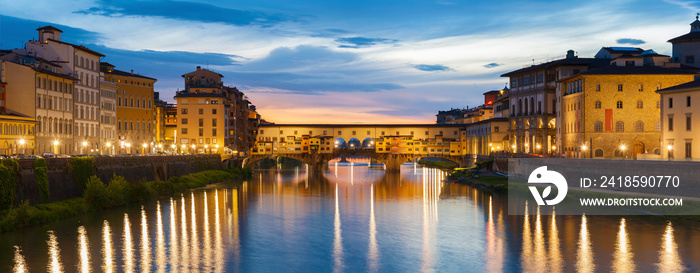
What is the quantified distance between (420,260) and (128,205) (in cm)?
3056

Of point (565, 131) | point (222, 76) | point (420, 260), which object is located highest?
point (222, 76)

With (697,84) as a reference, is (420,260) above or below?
below

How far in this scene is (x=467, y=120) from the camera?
549ft

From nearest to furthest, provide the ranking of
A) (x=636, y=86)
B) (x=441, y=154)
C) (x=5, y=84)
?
(x=5, y=84), (x=636, y=86), (x=441, y=154)

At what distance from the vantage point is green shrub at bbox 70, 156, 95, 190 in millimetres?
53062

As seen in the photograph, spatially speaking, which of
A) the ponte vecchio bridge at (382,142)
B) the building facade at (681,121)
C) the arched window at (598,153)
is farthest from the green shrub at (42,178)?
the ponte vecchio bridge at (382,142)

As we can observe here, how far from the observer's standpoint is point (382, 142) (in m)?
136

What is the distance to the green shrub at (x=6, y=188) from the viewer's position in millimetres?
41312

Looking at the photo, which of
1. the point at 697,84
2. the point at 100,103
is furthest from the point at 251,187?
the point at 697,84

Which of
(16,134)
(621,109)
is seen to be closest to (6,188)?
(16,134)

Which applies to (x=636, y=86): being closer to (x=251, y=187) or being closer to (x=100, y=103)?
(x=251, y=187)

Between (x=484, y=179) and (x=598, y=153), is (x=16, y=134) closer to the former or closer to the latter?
(x=484, y=179)

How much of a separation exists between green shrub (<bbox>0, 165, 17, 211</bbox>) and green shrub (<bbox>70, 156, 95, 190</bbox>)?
1035 cm

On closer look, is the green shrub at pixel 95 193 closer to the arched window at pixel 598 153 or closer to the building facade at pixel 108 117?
the building facade at pixel 108 117
